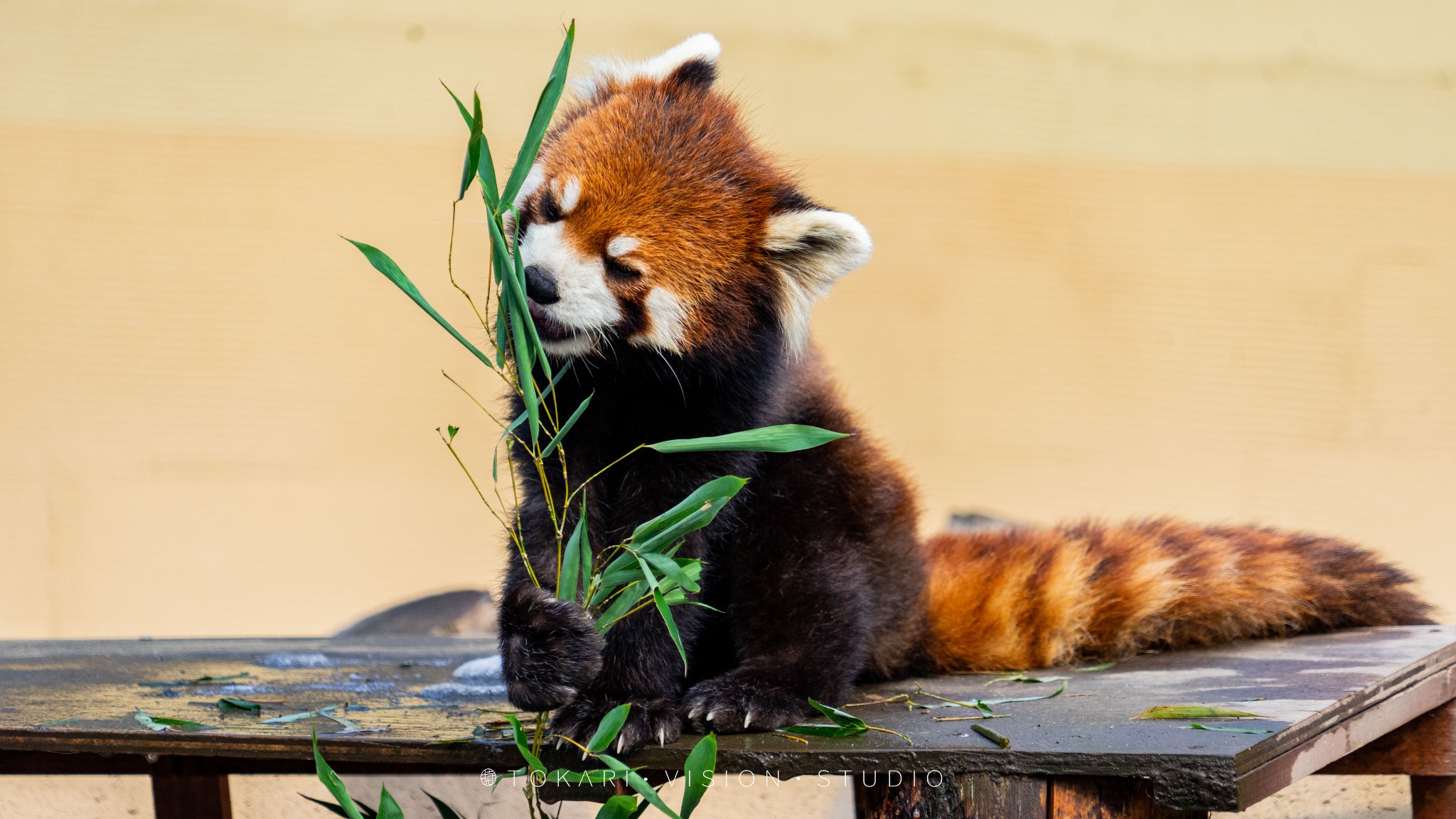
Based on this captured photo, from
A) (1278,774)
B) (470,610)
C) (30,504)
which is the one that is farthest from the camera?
(30,504)

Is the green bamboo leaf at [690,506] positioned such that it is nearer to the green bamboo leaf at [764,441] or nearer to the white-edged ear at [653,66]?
the green bamboo leaf at [764,441]

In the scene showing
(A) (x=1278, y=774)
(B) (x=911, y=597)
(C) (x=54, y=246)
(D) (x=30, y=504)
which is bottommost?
(A) (x=1278, y=774)

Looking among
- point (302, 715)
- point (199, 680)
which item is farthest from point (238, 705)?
point (199, 680)

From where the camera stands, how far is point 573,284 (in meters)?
1.46

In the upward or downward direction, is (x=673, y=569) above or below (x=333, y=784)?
above

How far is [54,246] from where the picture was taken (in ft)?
13.1

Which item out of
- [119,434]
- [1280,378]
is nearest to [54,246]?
[119,434]

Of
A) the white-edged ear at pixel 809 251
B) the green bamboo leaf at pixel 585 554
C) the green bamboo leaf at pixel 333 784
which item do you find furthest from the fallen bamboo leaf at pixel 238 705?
the white-edged ear at pixel 809 251

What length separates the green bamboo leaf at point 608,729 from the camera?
137 centimetres

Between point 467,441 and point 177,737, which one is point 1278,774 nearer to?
point 177,737

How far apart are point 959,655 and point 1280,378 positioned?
8.89ft

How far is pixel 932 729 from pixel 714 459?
452 millimetres

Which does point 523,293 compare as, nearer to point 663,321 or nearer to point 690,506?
point 663,321

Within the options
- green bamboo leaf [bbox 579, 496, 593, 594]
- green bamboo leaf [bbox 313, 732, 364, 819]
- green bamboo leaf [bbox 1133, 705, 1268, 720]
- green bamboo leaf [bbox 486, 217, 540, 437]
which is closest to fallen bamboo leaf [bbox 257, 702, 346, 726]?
green bamboo leaf [bbox 313, 732, 364, 819]
